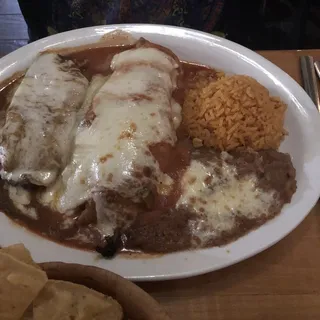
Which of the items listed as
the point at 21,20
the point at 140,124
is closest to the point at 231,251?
the point at 140,124

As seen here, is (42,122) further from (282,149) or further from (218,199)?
(282,149)

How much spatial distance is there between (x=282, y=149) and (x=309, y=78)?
37cm

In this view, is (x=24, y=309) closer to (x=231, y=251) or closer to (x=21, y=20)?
(x=231, y=251)

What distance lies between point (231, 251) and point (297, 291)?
204 millimetres

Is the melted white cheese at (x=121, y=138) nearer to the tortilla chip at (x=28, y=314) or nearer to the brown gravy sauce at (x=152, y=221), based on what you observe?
the brown gravy sauce at (x=152, y=221)

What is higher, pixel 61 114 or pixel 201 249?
pixel 61 114

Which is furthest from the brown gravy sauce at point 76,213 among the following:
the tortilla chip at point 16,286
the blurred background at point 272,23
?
the blurred background at point 272,23

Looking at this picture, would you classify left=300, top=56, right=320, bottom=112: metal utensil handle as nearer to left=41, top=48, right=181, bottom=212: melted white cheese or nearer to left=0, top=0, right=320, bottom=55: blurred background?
left=41, top=48, right=181, bottom=212: melted white cheese

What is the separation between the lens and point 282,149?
5.55ft

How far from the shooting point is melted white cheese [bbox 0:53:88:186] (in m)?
1.51

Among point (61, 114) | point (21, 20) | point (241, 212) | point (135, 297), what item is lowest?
point (21, 20)

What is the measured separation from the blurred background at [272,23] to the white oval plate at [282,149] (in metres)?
0.59

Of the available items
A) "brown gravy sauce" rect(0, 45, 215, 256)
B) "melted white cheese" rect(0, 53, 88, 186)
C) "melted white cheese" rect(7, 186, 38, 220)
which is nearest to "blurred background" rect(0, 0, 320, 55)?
"brown gravy sauce" rect(0, 45, 215, 256)

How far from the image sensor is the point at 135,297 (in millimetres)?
917
